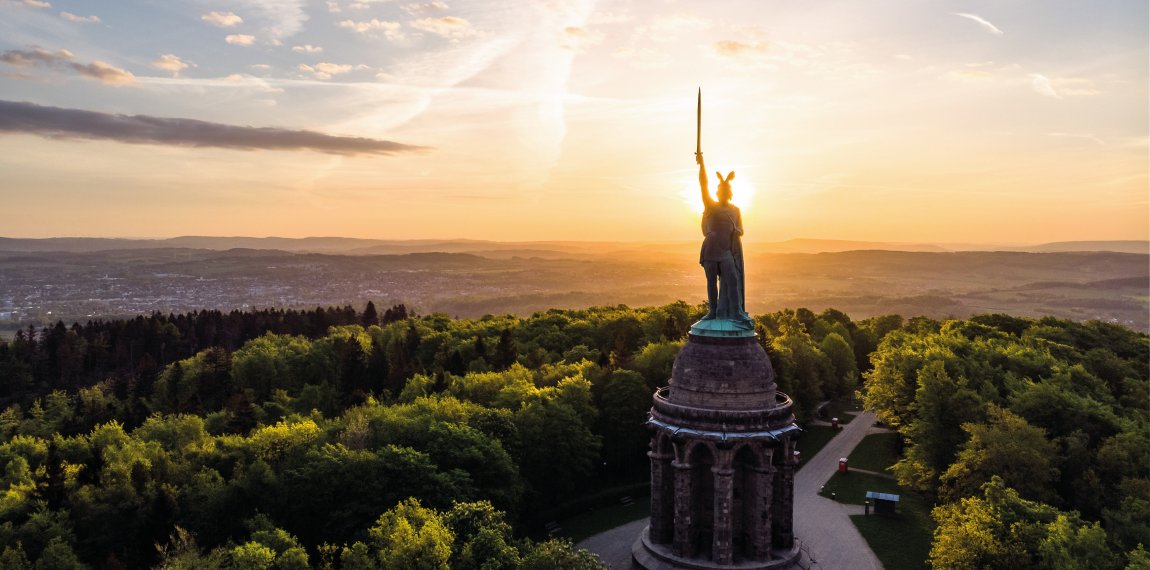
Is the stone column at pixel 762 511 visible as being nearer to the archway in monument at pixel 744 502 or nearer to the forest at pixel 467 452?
the archway in monument at pixel 744 502

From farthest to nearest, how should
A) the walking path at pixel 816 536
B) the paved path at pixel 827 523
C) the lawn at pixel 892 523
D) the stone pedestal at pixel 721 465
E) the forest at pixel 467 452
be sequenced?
the lawn at pixel 892 523 < the paved path at pixel 827 523 < the walking path at pixel 816 536 < the stone pedestal at pixel 721 465 < the forest at pixel 467 452

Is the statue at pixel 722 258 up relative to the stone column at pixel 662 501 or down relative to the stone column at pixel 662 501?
up

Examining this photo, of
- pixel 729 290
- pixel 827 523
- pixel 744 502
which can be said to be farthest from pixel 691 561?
pixel 827 523

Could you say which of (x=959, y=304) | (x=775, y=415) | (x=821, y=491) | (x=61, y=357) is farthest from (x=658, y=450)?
(x=959, y=304)

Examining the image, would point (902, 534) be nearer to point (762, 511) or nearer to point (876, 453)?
point (762, 511)

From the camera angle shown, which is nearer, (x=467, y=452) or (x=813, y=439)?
(x=467, y=452)

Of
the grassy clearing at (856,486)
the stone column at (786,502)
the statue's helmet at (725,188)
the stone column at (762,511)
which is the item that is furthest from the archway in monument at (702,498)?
the grassy clearing at (856,486)

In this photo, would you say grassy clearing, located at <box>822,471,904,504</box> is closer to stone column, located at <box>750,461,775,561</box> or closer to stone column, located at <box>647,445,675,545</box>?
stone column, located at <box>750,461,775,561</box>

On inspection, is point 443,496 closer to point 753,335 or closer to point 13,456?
point 753,335
